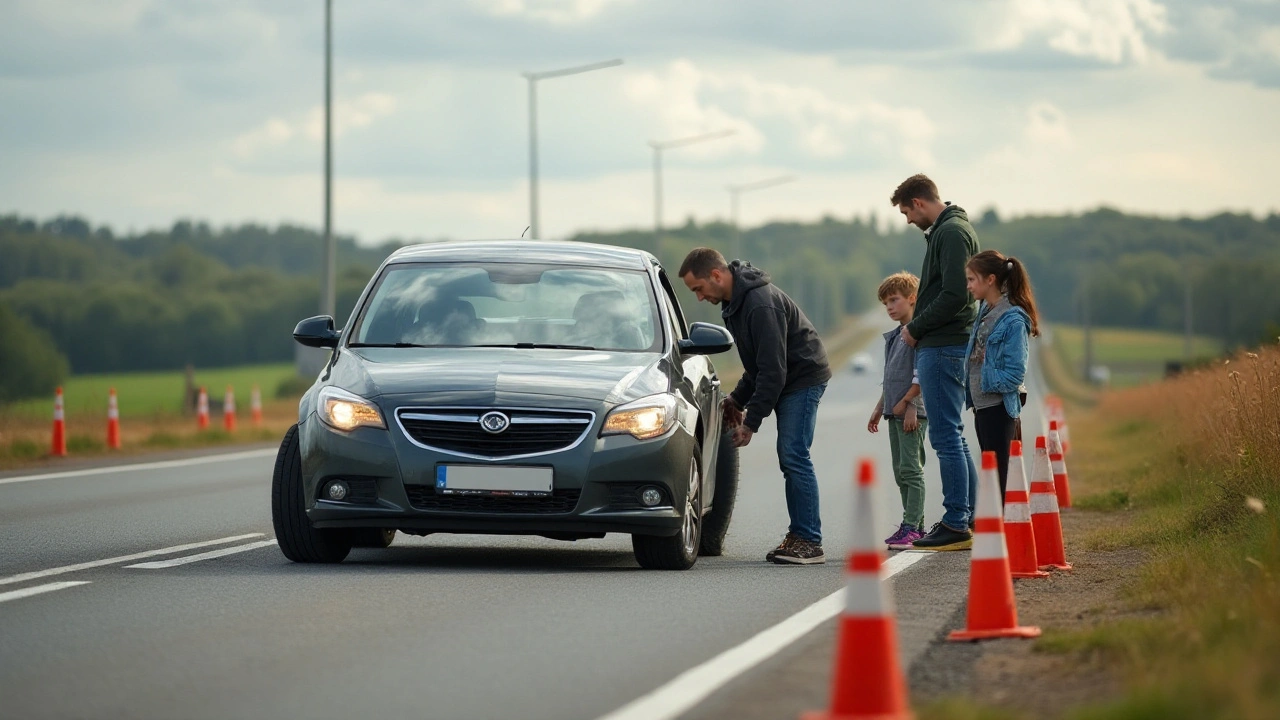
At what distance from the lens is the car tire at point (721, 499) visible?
1201cm

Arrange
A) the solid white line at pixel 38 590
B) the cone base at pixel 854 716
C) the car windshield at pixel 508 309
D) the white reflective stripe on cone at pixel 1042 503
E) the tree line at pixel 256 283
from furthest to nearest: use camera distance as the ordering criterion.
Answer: the tree line at pixel 256 283
the car windshield at pixel 508 309
the white reflective stripe on cone at pixel 1042 503
the solid white line at pixel 38 590
the cone base at pixel 854 716

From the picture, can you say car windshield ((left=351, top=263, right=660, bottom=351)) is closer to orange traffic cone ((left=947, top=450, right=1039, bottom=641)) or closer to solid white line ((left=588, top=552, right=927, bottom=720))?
solid white line ((left=588, top=552, right=927, bottom=720))

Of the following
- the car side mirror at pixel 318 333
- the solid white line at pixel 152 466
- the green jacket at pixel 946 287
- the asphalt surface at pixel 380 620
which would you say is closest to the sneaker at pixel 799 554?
the asphalt surface at pixel 380 620

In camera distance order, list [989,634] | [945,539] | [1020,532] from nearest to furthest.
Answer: [989,634] < [1020,532] < [945,539]

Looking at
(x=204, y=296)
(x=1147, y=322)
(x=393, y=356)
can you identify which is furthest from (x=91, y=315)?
(x=393, y=356)

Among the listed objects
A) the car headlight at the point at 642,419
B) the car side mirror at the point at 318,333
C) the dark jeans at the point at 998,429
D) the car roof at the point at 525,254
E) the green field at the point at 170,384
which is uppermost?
the car roof at the point at 525,254

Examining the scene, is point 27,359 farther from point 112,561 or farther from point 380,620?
point 380,620

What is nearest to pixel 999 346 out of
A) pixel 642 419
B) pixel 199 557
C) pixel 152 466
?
pixel 642 419

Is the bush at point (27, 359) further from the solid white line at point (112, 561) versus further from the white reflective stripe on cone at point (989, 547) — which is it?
the white reflective stripe on cone at point (989, 547)

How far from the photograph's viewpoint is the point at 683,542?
10.7 m

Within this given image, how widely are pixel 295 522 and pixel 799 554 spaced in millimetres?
2877

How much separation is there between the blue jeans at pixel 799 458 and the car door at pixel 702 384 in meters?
0.38

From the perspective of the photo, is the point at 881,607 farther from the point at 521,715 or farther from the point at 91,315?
the point at 91,315

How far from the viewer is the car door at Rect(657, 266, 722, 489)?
11.3 meters
